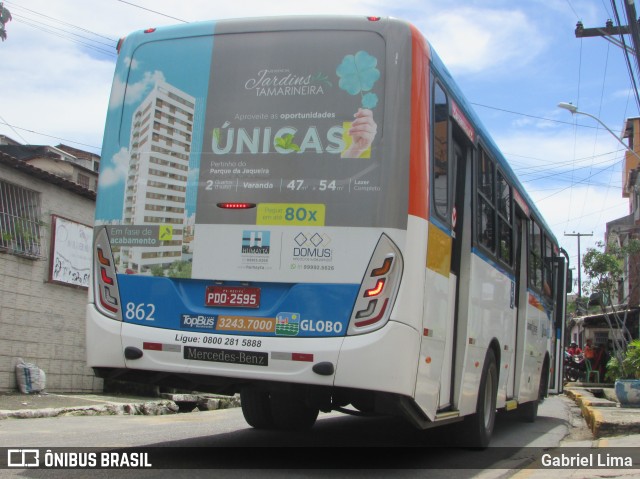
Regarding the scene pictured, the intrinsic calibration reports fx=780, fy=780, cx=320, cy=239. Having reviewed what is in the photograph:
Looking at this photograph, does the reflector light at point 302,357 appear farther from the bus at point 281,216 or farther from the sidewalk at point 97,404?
the sidewalk at point 97,404

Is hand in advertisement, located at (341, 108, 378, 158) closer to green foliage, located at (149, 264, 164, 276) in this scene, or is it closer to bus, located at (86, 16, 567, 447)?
bus, located at (86, 16, 567, 447)

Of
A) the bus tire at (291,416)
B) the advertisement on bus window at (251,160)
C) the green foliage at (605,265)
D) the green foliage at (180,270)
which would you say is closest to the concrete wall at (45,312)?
the bus tire at (291,416)

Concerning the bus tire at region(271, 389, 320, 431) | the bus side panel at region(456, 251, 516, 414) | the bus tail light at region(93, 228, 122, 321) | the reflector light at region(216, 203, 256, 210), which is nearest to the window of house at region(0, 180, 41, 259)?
the bus tire at region(271, 389, 320, 431)

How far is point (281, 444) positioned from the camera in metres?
7.55

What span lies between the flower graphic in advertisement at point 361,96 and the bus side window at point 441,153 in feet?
2.04

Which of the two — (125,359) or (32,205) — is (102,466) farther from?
(32,205)

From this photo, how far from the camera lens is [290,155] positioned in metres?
5.70

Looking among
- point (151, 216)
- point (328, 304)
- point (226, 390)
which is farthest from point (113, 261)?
point (328, 304)

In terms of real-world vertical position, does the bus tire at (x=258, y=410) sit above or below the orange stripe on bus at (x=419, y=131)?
below

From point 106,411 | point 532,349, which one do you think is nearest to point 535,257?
point 532,349

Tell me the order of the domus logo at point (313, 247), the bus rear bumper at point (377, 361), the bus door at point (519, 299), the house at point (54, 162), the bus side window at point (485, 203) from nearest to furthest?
the bus rear bumper at point (377, 361) → the domus logo at point (313, 247) → the bus side window at point (485, 203) → the bus door at point (519, 299) → the house at point (54, 162)

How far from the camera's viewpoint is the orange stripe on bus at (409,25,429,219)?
552 cm

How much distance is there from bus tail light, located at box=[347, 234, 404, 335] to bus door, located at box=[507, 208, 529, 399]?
447 centimetres

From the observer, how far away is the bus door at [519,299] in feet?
31.6
